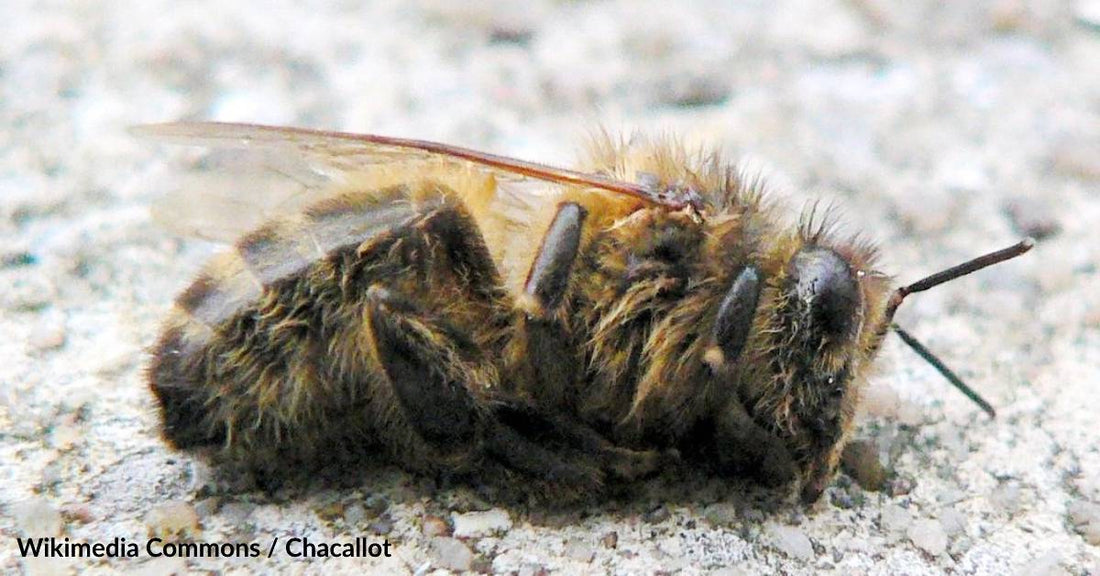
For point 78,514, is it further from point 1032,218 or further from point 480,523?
point 1032,218

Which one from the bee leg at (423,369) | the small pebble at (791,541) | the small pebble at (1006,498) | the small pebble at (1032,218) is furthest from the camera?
the small pebble at (1032,218)

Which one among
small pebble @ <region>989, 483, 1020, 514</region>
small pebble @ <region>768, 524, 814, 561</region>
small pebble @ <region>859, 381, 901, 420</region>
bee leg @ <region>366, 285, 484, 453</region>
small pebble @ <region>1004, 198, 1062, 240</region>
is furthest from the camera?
small pebble @ <region>1004, 198, 1062, 240</region>

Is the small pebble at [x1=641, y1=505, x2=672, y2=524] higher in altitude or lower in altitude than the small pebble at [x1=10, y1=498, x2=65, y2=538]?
higher

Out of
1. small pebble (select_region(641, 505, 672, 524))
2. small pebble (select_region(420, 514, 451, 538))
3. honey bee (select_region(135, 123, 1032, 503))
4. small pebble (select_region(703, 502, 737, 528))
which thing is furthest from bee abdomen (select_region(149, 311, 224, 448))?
small pebble (select_region(703, 502, 737, 528))

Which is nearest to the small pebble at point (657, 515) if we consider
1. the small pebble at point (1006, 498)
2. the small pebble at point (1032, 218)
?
the small pebble at point (1006, 498)

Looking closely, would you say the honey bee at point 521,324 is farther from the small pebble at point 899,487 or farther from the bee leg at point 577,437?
the small pebble at point 899,487

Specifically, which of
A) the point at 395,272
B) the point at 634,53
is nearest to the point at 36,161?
the point at 395,272

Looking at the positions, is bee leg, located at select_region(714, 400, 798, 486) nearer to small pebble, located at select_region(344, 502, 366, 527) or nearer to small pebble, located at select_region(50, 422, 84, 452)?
small pebble, located at select_region(344, 502, 366, 527)

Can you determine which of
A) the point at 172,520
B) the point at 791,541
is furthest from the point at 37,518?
the point at 791,541
